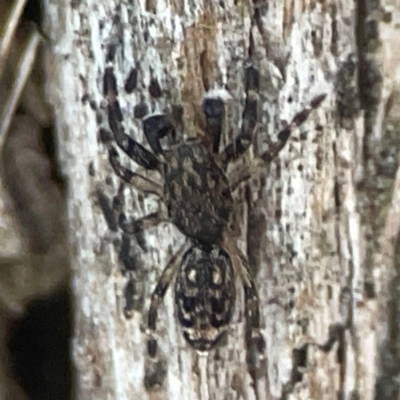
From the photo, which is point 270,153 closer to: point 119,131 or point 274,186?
point 274,186

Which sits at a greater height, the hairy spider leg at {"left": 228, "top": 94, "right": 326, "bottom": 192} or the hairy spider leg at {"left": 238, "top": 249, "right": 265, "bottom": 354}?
the hairy spider leg at {"left": 228, "top": 94, "right": 326, "bottom": 192}

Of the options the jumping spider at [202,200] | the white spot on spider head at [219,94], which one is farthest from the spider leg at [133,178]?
the white spot on spider head at [219,94]

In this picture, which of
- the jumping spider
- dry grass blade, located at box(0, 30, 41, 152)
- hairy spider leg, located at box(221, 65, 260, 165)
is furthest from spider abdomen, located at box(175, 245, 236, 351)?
dry grass blade, located at box(0, 30, 41, 152)

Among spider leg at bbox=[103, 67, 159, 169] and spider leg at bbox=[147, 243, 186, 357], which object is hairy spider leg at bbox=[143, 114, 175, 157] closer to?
spider leg at bbox=[103, 67, 159, 169]

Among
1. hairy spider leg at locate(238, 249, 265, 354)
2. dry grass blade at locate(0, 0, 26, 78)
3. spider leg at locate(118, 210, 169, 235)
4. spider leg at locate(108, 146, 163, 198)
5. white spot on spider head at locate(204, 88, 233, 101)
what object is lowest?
hairy spider leg at locate(238, 249, 265, 354)

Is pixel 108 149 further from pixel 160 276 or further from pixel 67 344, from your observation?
pixel 67 344

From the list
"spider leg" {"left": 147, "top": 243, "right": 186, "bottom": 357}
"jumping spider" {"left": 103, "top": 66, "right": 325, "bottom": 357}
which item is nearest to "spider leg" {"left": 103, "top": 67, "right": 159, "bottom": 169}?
"jumping spider" {"left": 103, "top": 66, "right": 325, "bottom": 357}
